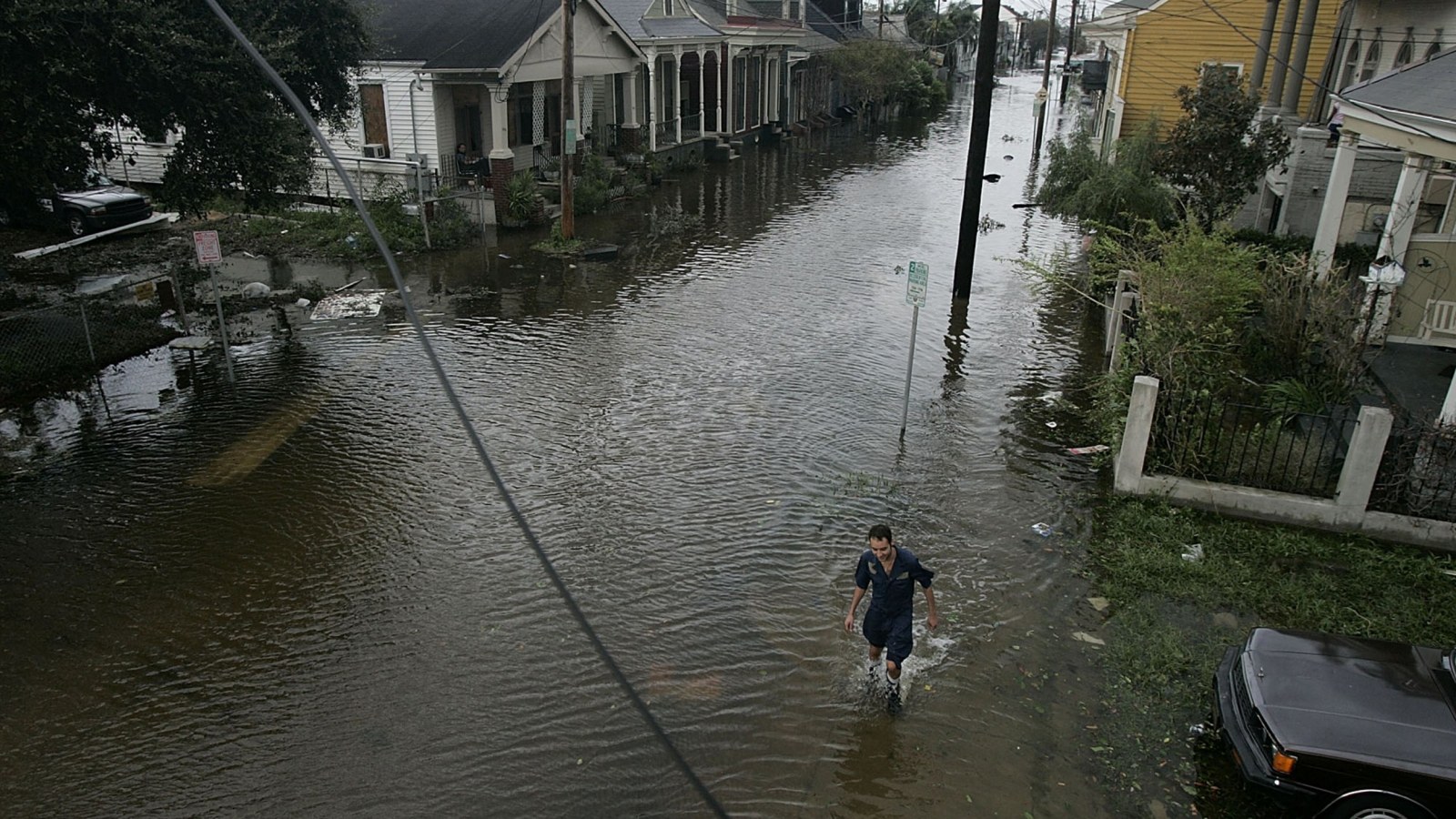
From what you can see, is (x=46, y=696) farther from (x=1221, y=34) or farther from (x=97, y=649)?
(x=1221, y=34)

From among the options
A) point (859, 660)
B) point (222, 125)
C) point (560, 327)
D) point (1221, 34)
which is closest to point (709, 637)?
point (859, 660)

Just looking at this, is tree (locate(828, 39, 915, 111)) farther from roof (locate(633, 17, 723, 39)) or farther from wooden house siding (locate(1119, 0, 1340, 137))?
wooden house siding (locate(1119, 0, 1340, 137))

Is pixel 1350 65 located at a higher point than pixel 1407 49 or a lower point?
lower

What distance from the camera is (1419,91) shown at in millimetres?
11070

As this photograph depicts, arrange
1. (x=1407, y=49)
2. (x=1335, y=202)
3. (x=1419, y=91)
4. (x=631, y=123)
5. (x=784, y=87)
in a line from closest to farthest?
(x=1419, y=91) < (x=1335, y=202) < (x=1407, y=49) < (x=631, y=123) < (x=784, y=87)

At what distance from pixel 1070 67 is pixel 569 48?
63.7 m

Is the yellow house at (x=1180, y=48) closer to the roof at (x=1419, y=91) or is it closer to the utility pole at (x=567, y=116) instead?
the roof at (x=1419, y=91)

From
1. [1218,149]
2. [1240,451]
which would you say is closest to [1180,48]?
[1218,149]

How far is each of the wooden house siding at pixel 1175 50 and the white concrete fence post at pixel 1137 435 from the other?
1953 centimetres

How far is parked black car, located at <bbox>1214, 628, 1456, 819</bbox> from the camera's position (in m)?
5.59

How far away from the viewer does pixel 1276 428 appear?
9602 millimetres

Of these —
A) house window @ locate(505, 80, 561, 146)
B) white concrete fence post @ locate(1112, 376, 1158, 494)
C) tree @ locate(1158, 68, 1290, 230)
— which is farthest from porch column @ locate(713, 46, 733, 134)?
white concrete fence post @ locate(1112, 376, 1158, 494)

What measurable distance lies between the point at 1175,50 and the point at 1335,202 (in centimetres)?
1754

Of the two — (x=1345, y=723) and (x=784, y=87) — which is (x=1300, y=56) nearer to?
(x=1345, y=723)
